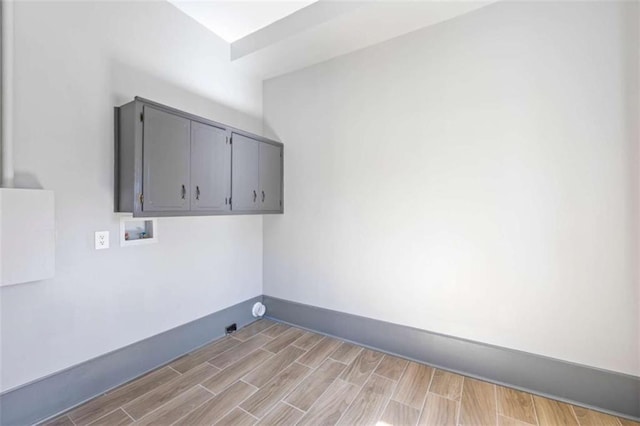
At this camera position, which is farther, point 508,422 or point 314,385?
point 314,385

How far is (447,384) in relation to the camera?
2045mm

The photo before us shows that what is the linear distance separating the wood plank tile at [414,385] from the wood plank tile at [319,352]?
667mm

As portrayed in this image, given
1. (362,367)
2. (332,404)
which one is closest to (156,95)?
(332,404)

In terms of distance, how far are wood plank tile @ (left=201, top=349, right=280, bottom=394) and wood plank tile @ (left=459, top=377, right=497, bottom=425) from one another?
1.52 meters

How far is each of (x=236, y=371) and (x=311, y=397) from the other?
26.5 inches

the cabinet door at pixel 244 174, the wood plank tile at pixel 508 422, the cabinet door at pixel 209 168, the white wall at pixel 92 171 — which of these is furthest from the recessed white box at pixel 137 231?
the wood plank tile at pixel 508 422

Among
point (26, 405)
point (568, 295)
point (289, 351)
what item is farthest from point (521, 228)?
point (26, 405)

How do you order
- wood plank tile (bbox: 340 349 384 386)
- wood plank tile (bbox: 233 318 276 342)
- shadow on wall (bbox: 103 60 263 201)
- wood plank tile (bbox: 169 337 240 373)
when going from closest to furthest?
shadow on wall (bbox: 103 60 263 201) < wood plank tile (bbox: 340 349 384 386) < wood plank tile (bbox: 169 337 240 373) < wood plank tile (bbox: 233 318 276 342)

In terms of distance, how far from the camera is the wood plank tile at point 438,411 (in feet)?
5.51

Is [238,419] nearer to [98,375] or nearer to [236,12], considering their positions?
[98,375]

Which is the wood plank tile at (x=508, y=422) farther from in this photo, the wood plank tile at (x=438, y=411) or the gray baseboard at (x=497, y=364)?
the gray baseboard at (x=497, y=364)

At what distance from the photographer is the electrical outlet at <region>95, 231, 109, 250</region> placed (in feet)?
6.27

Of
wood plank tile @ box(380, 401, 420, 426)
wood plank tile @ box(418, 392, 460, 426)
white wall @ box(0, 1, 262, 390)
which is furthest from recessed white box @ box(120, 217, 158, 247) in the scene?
wood plank tile @ box(418, 392, 460, 426)

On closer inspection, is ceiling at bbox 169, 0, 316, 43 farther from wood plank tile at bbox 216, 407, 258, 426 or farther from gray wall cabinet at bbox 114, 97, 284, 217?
wood plank tile at bbox 216, 407, 258, 426
